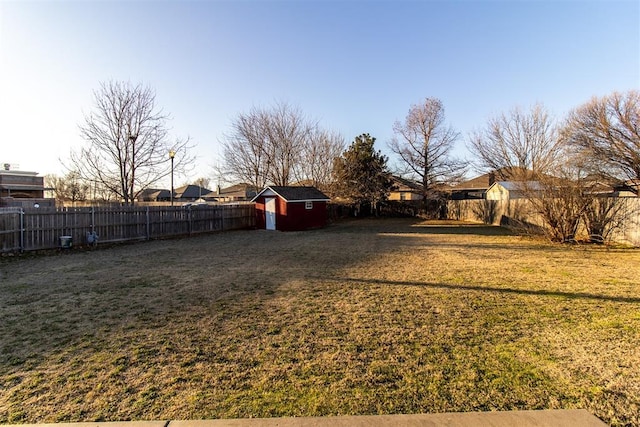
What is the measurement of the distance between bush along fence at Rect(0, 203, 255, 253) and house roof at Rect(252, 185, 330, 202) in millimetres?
3079

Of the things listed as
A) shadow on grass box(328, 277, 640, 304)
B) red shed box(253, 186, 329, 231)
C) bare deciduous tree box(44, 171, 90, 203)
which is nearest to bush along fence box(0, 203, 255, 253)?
red shed box(253, 186, 329, 231)

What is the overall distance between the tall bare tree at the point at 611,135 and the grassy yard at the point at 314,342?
56.8ft

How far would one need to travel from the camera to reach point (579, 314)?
465 cm

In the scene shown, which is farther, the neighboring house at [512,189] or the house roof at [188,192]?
the house roof at [188,192]

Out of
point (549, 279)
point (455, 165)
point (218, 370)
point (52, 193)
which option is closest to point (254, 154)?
point (455, 165)

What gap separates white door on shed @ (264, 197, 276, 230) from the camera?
1953 cm

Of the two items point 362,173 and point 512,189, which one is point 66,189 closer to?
point 362,173

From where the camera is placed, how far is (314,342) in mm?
3762

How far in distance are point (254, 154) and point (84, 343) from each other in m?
24.2

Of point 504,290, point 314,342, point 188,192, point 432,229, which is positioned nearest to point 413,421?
point 314,342

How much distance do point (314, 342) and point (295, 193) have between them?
1650 cm

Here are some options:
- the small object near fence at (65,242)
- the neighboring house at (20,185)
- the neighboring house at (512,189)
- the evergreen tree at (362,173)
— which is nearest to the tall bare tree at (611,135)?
the neighboring house at (512,189)

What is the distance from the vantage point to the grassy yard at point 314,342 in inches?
102

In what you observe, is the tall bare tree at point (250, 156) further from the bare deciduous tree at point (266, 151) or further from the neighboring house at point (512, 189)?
the neighboring house at point (512, 189)
